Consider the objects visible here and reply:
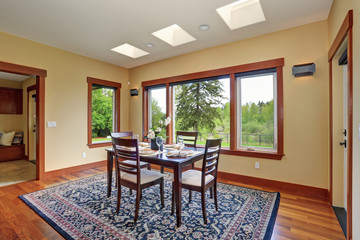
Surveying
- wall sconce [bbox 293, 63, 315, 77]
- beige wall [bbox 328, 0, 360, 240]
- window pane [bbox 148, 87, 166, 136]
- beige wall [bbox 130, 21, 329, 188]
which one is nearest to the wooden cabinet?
window pane [bbox 148, 87, 166, 136]

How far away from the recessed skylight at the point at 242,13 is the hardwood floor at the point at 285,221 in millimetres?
2773

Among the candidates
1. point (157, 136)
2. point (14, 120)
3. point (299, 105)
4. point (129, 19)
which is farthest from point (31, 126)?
point (299, 105)

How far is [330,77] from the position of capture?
2.61 meters

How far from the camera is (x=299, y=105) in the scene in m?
2.90

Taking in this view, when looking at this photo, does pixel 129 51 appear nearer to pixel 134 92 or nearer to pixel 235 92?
pixel 134 92

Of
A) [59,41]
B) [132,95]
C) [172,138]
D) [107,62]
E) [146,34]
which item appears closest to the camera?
[146,34]

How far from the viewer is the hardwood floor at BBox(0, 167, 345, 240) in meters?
1.88

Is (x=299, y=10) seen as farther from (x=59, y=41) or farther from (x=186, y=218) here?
(x=59, y=41)

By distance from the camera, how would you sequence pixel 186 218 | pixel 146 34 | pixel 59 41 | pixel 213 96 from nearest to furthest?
pixel 186 218, pixel 146 34, pixel 59 41, pixel 213 96

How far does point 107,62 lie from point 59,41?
1355 mm

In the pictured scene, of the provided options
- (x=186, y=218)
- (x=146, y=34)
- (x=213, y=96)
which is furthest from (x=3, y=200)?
(x=213, y=96)

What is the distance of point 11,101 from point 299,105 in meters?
7.62

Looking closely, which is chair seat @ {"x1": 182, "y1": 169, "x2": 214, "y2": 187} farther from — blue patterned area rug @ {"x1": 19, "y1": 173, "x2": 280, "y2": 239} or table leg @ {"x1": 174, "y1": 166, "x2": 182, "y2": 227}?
blue patterned area rug @ {"x1": 19, "y1": 173, "x2": 280, "y2": 239}

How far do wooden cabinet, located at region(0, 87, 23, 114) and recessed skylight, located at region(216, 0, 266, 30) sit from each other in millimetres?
6507
